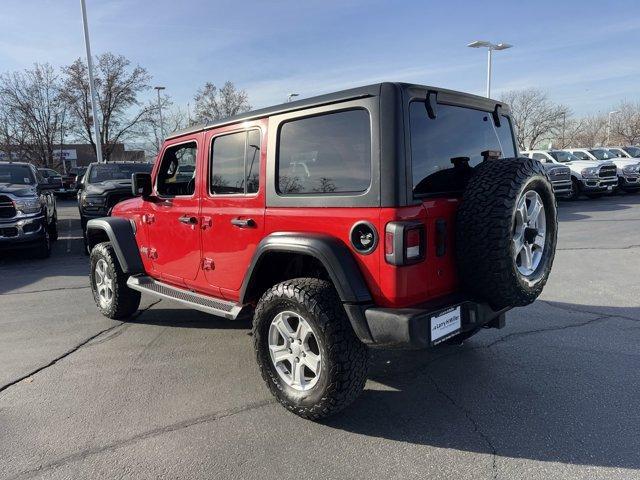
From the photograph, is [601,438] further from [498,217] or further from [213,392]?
[213,392]

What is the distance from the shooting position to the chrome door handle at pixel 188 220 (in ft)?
12.9

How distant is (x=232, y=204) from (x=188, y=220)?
65cm

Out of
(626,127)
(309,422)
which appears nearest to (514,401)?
(309,422)

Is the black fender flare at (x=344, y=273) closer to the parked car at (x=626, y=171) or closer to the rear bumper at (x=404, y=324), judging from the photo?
the rear bumper at (x=404, y=324)

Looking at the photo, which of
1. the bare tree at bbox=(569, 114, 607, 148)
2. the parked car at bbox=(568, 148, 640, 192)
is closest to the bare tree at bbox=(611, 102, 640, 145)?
the bare tree at bbox=(569, 114, 607, 148)

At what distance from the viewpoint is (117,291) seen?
497 centimetres

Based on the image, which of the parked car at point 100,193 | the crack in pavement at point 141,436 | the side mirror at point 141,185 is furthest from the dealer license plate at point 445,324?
the parked car at point 100,193

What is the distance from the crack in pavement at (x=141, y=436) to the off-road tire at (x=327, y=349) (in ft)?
1.26

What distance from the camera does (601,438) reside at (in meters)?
2.72

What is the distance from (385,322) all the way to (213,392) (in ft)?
5.16

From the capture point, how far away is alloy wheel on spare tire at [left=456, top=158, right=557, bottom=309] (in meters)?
2.70

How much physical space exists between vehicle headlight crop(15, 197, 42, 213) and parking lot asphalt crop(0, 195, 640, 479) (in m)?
4.17

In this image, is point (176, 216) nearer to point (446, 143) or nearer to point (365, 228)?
point (365, 228)

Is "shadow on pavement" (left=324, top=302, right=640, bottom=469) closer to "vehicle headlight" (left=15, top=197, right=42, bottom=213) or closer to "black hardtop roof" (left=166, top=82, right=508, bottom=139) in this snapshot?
"black hardtop roof" (left=166, top=82, right=508, bottom=139)
